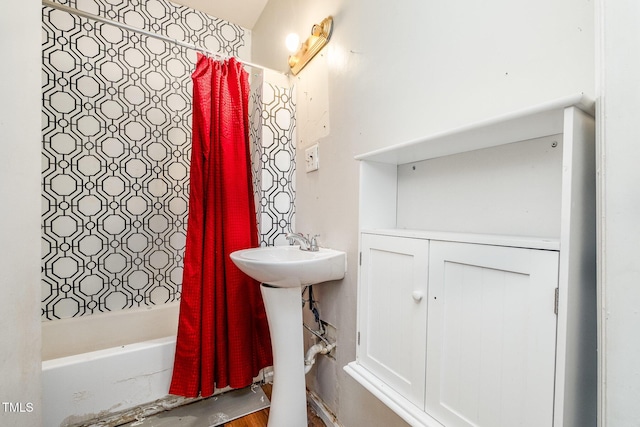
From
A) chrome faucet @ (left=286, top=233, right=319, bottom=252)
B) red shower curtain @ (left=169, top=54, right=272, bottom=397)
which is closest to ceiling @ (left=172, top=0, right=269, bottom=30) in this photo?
red shower curtain @ (left=169, top=54, right=272, bottom=397)

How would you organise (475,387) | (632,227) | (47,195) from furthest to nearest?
1. (47,195)
2. (475,387)
3. (632,227)

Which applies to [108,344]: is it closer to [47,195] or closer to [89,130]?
[47,195]

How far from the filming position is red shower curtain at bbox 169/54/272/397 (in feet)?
4.22

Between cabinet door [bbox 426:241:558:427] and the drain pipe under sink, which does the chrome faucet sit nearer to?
the drain pipe under sink

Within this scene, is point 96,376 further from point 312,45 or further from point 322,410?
point 312,45

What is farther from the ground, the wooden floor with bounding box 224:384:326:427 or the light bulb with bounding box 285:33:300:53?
the light bulb with bounding box 285:33:300:53

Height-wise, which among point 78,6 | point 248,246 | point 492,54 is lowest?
point 248,246

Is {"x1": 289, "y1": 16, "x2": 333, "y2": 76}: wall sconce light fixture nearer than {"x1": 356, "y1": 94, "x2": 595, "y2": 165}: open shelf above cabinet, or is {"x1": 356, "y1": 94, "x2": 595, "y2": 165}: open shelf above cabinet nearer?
{"x1": 356, "y1": 94, "x2": 595, "y2": 165}: open shelf above cabinet

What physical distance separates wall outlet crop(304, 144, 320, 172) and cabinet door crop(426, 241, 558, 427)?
2.78ft

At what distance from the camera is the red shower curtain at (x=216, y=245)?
4.22 feet

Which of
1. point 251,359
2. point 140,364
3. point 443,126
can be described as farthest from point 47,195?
point 443,126

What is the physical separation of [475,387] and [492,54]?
0.79 metres

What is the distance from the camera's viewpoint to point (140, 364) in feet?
4.17

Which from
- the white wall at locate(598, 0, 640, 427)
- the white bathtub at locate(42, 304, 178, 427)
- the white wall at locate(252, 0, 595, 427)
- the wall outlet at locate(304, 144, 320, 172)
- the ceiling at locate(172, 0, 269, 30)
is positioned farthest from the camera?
the ceiling at locate(172, 0, 269, 30)
